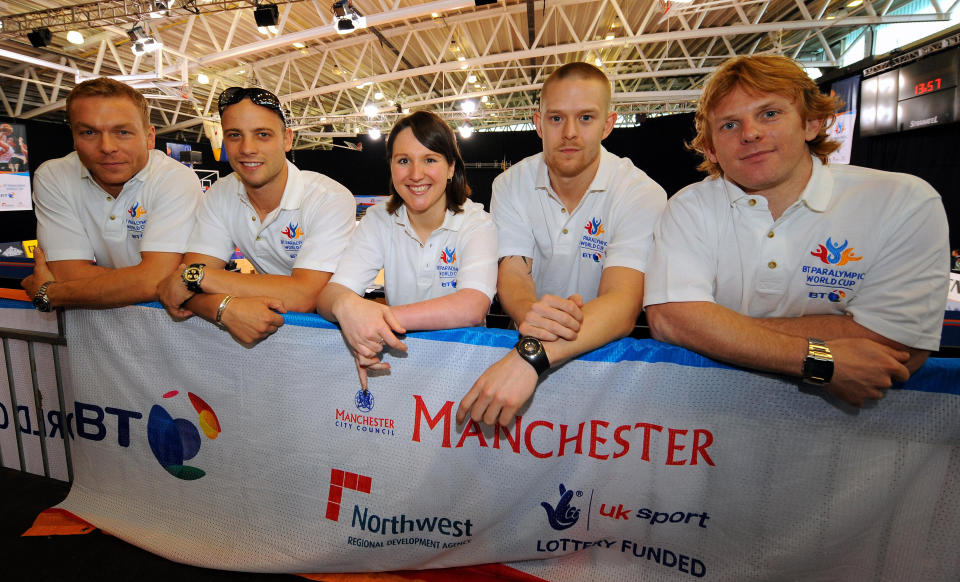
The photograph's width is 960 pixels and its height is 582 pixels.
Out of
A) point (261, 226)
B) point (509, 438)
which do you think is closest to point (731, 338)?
point (509, 438)

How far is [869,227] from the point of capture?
1.31 m

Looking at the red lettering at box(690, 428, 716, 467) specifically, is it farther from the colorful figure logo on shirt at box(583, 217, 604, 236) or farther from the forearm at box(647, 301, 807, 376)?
the colorful figure logo on shirt at box(583, 217, 604, 236)

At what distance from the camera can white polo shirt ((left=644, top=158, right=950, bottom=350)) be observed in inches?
48.4

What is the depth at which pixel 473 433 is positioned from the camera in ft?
4.59

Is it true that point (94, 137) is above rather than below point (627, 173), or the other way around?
above

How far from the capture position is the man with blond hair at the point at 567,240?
1258 millimetres

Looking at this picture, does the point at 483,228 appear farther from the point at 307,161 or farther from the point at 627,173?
the point at 307,161

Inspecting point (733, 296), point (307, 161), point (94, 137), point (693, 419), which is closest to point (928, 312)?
point (733, 296)

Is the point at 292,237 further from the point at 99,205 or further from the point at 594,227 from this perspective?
the point at 594,227

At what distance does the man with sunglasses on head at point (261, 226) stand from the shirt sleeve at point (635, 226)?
3.76 ft

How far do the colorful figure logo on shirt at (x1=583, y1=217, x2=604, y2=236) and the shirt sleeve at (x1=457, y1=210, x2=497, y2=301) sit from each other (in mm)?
415

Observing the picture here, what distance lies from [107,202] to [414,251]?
158 cm

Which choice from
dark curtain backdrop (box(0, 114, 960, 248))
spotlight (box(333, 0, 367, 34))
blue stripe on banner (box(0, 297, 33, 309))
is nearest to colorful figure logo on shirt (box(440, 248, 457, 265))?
blue stripe on banner (box(0, 297, 33, 309))

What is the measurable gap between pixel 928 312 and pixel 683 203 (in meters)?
0.72
